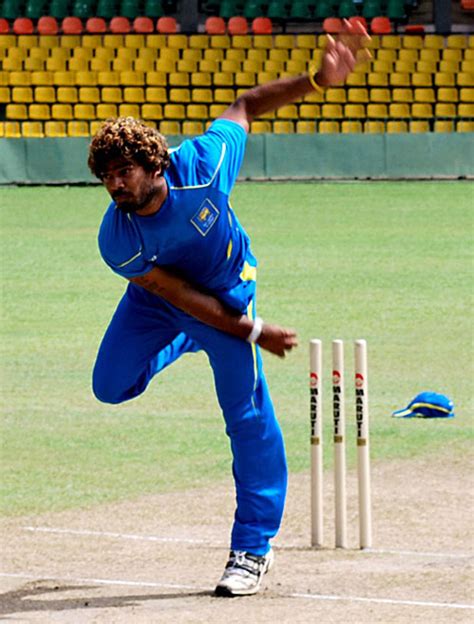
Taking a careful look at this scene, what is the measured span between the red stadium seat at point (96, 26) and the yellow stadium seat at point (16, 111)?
3691mm

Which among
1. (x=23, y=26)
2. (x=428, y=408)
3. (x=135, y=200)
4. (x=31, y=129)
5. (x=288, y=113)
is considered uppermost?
(x=23, y=26)

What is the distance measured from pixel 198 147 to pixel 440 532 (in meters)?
2.45

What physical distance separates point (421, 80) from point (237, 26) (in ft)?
17.1

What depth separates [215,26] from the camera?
39156 millimetres

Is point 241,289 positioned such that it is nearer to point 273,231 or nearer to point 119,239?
point 119,239

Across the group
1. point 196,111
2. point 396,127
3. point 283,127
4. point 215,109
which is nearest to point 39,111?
point 196,111

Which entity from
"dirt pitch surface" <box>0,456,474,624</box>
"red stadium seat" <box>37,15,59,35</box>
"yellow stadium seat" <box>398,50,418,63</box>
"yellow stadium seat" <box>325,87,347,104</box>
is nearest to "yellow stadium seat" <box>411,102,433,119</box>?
"yellow stadium seat" <box>325,87,347,104</box>

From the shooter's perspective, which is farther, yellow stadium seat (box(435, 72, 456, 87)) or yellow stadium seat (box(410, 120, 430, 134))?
yellow stadium seat (box(435, 72, 456, 87))

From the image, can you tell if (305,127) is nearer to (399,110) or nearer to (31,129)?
A: (399,110)

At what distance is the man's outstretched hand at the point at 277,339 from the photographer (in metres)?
6.38

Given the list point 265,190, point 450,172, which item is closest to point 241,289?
point 265,190

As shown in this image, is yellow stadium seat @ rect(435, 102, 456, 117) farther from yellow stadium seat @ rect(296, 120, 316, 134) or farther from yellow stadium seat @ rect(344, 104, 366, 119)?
yellow stadium seat @ rect(296, 120, 316, 134)

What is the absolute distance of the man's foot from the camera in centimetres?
643

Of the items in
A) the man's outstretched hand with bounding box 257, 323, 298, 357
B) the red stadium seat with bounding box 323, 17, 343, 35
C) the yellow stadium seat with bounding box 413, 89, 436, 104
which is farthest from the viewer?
the red stadium seat with bounding box 323, 17, 343, 35
